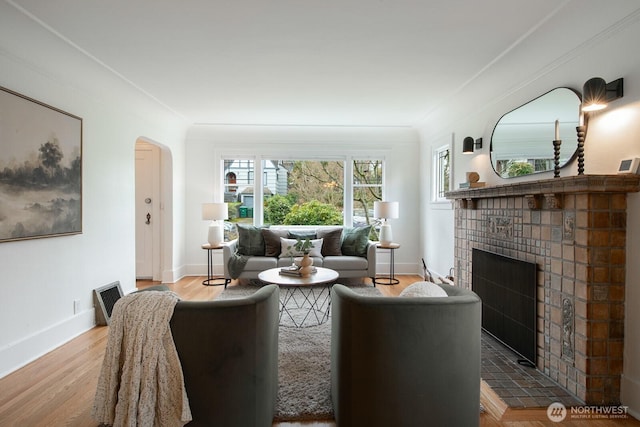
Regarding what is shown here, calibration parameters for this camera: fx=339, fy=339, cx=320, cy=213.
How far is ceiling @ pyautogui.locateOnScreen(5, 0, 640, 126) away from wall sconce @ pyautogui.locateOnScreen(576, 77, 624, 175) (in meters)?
0.37

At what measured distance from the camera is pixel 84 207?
3305 millimetres

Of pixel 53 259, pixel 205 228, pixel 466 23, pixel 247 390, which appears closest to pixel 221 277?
pixel 205 228

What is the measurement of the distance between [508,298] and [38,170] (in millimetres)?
3990

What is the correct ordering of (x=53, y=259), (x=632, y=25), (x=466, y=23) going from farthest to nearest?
(x=53, y=259), (x=466, y=23), (x=632, y=25)

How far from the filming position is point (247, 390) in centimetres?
157

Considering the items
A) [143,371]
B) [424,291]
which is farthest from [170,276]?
[424,291]

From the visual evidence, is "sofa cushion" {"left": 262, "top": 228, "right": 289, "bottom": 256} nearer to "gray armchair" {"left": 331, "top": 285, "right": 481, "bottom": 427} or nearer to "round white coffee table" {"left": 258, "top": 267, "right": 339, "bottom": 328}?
"round white coffee table" {"left": 258, "top": 267, "right": 339, "bottom": 328}

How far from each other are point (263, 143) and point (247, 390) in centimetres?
477

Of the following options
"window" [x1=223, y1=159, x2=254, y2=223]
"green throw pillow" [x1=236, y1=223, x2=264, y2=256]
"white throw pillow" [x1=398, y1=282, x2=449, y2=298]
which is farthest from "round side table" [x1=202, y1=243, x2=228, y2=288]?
"white throw pillow" [x1=398, y1=282, x2=449, y2=298]

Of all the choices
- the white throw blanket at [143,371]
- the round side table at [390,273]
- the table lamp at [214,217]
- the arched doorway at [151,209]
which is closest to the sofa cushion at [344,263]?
the round side table at [390,273]

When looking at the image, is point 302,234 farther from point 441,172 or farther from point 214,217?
point 441,172

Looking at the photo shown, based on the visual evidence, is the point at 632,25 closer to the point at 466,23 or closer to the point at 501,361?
the point at 466,23

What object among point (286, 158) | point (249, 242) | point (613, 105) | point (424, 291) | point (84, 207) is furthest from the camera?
point (286, 158)

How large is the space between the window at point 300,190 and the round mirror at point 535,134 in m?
2.75
